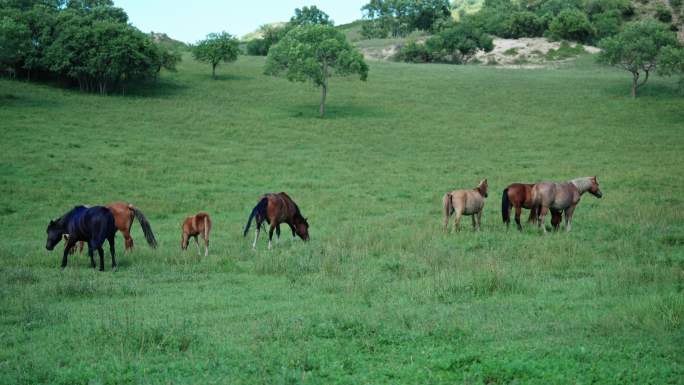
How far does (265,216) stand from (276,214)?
0.36 m

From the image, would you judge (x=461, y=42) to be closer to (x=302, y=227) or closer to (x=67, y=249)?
(x=302, y=227)

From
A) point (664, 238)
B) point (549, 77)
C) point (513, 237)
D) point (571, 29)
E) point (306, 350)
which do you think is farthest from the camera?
point (571, 29)

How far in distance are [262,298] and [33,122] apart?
37236 mm

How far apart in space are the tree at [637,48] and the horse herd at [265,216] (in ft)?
137

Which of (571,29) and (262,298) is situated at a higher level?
(571,29)

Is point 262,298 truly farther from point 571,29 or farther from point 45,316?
point 571,29

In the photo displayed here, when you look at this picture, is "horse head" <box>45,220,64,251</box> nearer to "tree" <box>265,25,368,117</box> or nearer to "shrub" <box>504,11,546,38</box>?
"tree" <box>265,25,368,117</box>

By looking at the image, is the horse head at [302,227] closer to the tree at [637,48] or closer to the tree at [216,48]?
the tree at [637,48]

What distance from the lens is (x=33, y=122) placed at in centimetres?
4366

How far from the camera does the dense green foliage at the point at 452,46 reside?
98312 mm

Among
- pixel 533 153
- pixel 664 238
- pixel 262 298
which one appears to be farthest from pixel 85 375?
pixel 533 153

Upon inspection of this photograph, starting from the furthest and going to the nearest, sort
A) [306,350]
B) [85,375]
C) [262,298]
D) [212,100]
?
1. [212,100]
2. [262,298]
3. [306,350]
4. [85,375]

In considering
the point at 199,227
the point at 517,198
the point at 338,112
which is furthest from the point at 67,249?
the point at 338,112

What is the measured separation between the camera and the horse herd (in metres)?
16.1
